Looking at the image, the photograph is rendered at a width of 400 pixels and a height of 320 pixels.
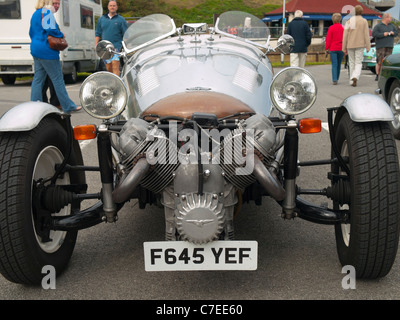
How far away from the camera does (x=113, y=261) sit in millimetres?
3316

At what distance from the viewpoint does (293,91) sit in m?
3.02

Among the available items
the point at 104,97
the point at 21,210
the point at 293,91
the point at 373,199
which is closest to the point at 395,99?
the point at 293,91

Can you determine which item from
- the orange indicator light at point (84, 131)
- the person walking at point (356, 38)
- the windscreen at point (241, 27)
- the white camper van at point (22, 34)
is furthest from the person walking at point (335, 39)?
the orange indicator light at point (84, 131)

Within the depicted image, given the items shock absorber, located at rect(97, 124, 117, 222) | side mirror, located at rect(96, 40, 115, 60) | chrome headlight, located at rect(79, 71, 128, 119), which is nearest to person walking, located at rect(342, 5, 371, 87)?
side mirror, located at rect(96, 40, 115, 60)

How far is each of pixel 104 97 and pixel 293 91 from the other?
115 cm

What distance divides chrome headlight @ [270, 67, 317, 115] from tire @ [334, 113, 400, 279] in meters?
0.34

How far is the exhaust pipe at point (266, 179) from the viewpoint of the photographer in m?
2.62

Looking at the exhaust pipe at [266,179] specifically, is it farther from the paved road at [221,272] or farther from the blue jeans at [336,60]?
the blue jeans at [336,60]

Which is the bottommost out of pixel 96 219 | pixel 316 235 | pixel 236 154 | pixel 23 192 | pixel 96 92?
pixel 316 235

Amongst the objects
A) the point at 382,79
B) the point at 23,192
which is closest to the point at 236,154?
the point at 23,192

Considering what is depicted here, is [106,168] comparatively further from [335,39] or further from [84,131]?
[335,39]

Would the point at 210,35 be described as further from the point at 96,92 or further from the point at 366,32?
the point at 366,32
